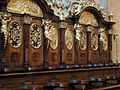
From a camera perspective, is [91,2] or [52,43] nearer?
[52,43]

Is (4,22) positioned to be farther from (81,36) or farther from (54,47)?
(81,36)

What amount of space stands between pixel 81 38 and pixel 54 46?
1618 mm

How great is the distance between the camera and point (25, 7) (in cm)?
859

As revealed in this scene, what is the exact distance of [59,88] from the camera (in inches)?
222

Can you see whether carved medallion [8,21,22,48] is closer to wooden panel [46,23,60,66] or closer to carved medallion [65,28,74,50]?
wooden panel [46,23,60,66]

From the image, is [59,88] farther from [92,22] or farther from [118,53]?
[118,53]

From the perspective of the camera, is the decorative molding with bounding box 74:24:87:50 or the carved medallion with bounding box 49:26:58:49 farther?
the decorative molding with bounding box 74:24:87:50

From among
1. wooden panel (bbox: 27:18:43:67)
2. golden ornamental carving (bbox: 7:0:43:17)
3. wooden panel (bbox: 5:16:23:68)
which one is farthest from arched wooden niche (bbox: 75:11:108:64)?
wooden panel (bbox: 5:16:23:68)

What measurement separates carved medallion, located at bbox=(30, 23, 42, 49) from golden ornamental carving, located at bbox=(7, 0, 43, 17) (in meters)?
0.39

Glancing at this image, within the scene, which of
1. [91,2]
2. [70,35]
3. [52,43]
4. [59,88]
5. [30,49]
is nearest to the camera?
[59,88]

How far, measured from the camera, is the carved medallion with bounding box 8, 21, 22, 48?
7922mm

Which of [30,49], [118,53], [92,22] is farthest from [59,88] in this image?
[118,53]

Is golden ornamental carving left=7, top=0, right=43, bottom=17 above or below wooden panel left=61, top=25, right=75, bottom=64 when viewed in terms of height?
above

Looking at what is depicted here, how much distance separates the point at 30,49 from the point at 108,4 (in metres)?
6.34
